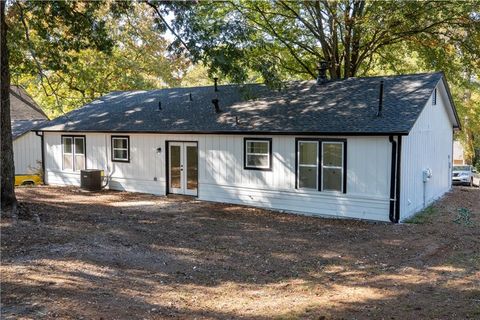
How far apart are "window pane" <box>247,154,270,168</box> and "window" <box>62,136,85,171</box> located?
822 centimetres

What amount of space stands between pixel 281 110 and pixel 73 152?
9659 millimetres

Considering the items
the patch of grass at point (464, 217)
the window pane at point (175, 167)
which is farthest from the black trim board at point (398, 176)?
the window pane at point (175, 167)

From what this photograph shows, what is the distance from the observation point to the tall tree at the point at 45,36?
10445 millimetres

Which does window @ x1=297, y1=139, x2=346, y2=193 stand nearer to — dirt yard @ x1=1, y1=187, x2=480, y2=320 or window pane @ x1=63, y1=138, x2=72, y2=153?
dirt yard @ x1=1, y1=187, x2=480, y2=320

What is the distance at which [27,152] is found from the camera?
69.4ft

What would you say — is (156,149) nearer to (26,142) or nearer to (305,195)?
(305,195)

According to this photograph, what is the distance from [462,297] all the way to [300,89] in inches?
414

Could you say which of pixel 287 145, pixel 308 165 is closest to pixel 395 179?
pixel 308 165

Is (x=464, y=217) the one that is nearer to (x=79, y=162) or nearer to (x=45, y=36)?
(x=45, y=36)

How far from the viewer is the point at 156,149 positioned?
16.0m

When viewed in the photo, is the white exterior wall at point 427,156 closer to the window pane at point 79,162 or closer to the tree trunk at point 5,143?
the tree trunk at point 5,143

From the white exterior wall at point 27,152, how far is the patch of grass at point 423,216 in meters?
17.0

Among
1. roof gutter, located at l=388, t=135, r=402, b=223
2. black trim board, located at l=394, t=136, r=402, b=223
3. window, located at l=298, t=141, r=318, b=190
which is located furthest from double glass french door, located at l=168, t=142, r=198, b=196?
black trim board, located at l=394, t=136, r=402, b=223

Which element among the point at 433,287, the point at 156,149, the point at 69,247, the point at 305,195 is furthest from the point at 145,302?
the point at 156,149
